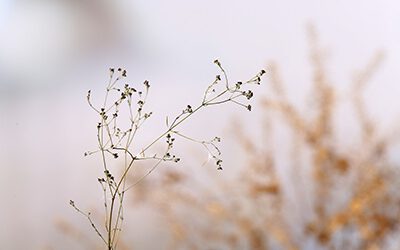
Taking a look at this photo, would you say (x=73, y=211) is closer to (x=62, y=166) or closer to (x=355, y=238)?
(x=62, y=166)

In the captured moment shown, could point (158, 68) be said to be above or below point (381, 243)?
above

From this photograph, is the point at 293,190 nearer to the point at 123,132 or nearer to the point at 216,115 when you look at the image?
the point at 216,115

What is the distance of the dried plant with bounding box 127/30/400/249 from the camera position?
148 centimetres

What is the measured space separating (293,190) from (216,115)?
25 centimetres

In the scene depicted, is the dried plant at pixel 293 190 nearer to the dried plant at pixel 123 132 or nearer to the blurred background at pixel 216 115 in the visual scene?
the blurred background at pixel 216 115

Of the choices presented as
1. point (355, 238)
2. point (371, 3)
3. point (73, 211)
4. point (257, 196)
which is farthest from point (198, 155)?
point (371, 3)

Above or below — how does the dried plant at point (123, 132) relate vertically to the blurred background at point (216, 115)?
below

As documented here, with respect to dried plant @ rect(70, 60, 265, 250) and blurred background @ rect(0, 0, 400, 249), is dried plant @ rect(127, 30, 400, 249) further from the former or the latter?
dried plant @ rect(70, 60, 265, 250)

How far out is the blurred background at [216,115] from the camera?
1.36 meters

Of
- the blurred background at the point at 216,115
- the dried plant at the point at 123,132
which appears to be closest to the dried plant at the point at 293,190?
the blurred background at the point at 216,115

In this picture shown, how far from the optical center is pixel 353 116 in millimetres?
1531

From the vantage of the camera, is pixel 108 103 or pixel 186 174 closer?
pixel 108 103

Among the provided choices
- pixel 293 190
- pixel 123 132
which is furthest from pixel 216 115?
pixel 123 132

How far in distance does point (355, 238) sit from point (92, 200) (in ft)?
1.95
